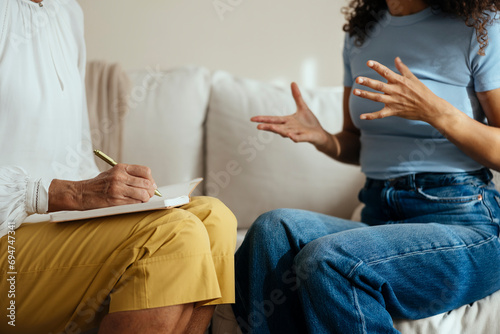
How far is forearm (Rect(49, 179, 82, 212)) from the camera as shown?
96cm

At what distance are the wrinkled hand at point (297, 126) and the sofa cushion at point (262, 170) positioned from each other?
0.31 metres

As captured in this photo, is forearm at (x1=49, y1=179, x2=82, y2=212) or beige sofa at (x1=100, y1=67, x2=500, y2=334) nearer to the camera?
forearm at (x1=49, y1=179, x2=82, y2=212)

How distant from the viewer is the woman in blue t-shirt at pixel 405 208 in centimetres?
94

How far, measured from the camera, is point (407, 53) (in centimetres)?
124

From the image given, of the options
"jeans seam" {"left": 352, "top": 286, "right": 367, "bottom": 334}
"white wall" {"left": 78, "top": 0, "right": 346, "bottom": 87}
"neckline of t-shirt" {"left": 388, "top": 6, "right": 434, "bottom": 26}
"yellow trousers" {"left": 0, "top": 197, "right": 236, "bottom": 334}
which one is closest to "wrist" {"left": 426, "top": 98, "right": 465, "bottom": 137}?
"neckline of t-shirt" {"left": 388, "top": 6, "right": 434, "bottom": 26}

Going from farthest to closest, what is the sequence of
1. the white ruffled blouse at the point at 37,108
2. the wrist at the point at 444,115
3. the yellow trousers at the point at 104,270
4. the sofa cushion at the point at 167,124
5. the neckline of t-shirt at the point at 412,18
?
the sofa cushion at the point at 167,124
the neckline of t-shirt at the point at 412,18
the wrist at the point at 444,115
the white ruffled blouse at the point at 37,108
the yellow trousers at the point at 104,270

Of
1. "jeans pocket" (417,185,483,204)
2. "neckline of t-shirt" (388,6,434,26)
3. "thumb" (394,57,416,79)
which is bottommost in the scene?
"jeans pocket" (417,185,483,204)

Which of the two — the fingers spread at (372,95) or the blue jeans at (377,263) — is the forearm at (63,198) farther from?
the fingers spread at (372,95)

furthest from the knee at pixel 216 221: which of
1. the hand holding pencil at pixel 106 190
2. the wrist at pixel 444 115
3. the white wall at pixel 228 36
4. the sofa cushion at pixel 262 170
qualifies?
the white wall at pixel 228 36

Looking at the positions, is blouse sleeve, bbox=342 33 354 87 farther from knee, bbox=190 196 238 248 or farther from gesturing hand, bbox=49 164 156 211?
gesturing hand, bbox=49 164 156 211

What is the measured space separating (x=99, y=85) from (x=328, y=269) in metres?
1.10

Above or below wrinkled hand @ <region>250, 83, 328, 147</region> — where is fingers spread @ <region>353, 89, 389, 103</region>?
above

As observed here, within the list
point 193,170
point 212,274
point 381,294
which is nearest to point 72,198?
point 212,274

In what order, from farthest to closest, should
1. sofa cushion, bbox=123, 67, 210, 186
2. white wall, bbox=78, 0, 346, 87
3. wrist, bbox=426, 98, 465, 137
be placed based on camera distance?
1. white wall, bbox=78, 0, 346, 87
2. sofa cushion, bbox=123, 67, 210, 186
3. wrist, bbox=426, 98, 465, 137
